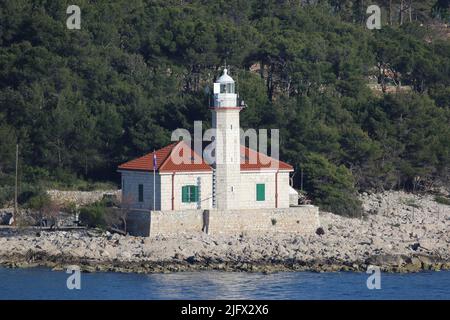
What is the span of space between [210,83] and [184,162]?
14685 mm

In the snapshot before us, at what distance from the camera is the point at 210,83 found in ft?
177

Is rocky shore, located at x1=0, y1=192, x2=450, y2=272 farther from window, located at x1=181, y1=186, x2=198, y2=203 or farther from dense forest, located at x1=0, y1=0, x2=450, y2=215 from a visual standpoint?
dense forest, located at x1=0, y1=0, x2=450, y2=215

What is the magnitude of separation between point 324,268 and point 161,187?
15.5 feet

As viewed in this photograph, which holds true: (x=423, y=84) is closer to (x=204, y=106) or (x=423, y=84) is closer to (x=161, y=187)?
(x=204, y=106)

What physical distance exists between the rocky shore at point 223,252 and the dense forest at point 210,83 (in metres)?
4.89

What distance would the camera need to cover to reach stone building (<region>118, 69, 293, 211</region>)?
3922 centimetres

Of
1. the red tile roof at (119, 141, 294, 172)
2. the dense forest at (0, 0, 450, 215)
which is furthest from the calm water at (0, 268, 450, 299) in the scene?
the dense forest at (0, 0, 450, 215)

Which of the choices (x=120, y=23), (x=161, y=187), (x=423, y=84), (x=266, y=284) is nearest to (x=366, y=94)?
(x=423, y=84)

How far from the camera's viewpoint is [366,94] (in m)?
55.2

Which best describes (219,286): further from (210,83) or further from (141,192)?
(210,83)

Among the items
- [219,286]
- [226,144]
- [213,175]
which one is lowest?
[219,286]
